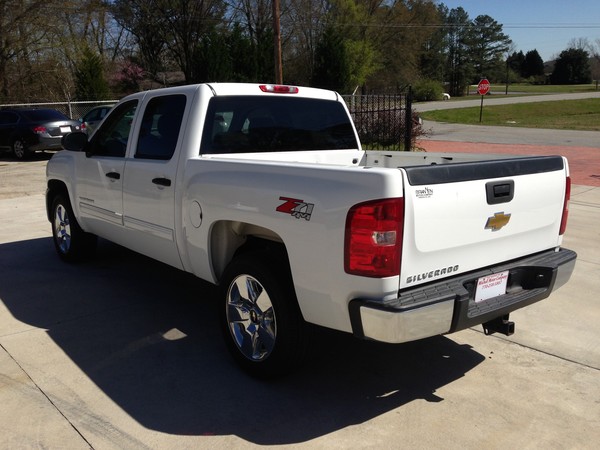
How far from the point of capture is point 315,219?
3098mm

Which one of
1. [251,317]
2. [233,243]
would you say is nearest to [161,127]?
[233,243]

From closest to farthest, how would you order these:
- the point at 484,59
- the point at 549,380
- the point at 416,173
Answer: the point at 416,173, the point at 549,380, the point at 484,59

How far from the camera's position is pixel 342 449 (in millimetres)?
3021

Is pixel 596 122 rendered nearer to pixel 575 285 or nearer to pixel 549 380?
pixel 575 285

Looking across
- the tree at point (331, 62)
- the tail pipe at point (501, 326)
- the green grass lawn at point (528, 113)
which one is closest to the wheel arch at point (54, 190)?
the tail pipe at point (501, 326)

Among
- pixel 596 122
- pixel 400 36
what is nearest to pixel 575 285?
pixel 596 122

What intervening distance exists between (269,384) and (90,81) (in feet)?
99.8

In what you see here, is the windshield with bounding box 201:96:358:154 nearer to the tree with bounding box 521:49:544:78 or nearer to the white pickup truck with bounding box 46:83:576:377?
the white pickup truck with bounding box 46:83:576:377

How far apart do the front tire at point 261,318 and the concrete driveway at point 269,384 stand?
0.17m

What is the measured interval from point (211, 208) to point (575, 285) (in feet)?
12.4

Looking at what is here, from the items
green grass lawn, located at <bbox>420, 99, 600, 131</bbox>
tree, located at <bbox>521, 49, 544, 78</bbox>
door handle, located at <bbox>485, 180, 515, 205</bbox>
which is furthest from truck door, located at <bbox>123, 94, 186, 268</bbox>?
tree, located at <bbox>521, 49, 544, 78</bbox>

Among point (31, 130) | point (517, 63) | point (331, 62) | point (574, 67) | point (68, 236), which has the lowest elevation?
point (68, 236)

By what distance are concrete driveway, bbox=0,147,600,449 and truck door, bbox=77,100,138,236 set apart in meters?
0.76

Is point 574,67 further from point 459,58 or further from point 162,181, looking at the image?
point 162,181
